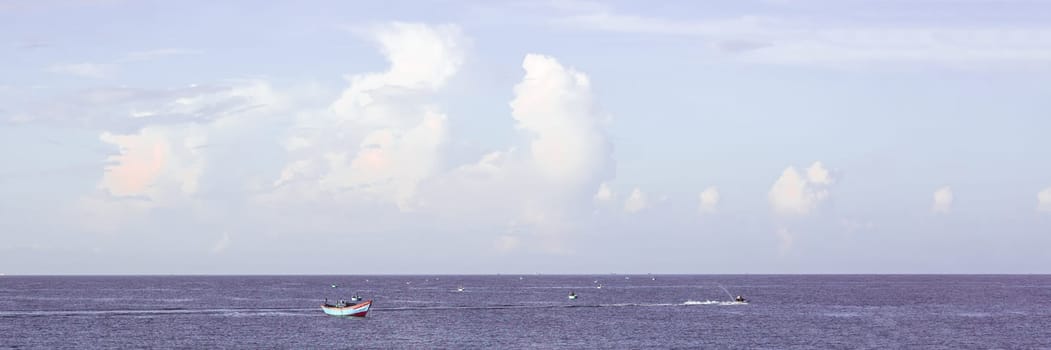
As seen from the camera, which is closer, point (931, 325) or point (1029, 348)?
point (1029, 348)

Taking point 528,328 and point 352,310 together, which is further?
point 352,310

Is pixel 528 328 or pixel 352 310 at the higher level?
pixel 352 310

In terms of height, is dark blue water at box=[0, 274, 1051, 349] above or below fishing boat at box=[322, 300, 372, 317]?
below

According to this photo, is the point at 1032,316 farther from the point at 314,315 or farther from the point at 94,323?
the point at 94,323

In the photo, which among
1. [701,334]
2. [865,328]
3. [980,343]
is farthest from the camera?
[865,328]

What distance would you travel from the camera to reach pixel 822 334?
13600 centimetres

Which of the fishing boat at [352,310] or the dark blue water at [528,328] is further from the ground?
the fishing boat at [352,310]

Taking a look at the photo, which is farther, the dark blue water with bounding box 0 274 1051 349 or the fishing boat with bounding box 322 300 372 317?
the fishing boat with bounding box 322 300 372 317

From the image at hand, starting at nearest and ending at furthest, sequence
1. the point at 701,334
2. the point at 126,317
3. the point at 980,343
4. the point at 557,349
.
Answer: the point at 557,349, the point at 980,343, the point at 701,334, the point at 126,317

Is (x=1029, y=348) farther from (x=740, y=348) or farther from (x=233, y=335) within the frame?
(x=233, y=335)

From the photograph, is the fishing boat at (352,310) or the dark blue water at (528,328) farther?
the fishing boat at (352,310)

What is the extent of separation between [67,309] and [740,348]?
128090mm

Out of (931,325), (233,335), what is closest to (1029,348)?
(931,325)

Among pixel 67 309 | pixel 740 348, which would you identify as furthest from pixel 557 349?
pixel 67 309
